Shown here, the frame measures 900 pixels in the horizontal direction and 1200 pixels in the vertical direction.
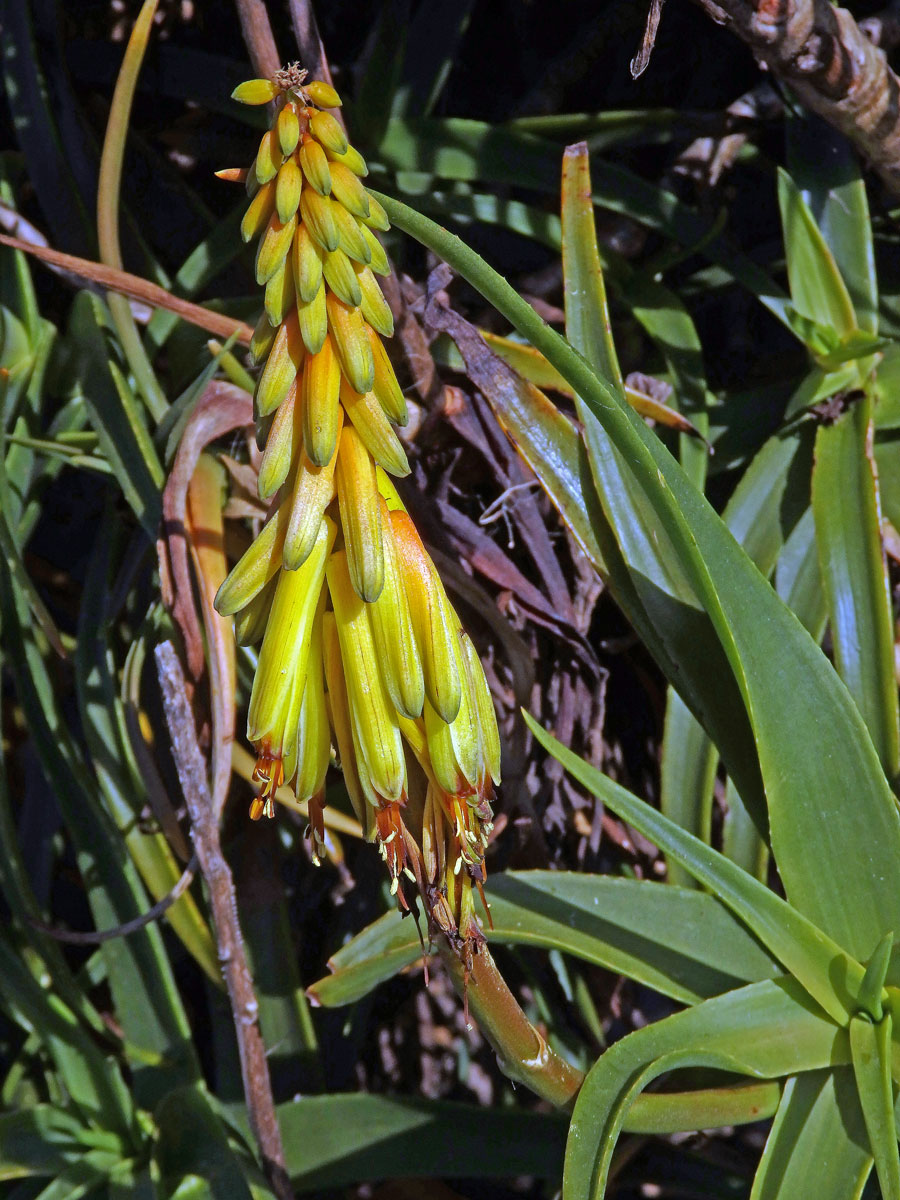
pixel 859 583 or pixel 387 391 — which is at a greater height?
pixel 387 391

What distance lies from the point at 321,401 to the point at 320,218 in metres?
0.09

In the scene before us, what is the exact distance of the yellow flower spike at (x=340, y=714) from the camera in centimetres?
53

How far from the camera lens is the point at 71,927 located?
3.88ft

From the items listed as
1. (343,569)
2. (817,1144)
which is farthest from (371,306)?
(817,1144)

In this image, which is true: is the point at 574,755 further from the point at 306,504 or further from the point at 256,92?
the point at 256,92

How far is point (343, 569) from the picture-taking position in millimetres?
528

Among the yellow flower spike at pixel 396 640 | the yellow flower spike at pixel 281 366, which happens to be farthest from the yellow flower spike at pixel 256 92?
the yellow flower spike at pixel 396 640

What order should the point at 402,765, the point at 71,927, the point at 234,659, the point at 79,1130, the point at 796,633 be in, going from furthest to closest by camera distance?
the point at 71,927 < the point at 79,1130 < the point at 234,659 < the point at 796,633 < the point at 402,765

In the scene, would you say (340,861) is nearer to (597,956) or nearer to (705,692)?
(597,956)

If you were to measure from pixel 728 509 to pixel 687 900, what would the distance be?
0.37 metres

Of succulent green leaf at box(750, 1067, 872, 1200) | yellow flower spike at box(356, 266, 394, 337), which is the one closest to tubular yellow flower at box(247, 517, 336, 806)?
yellow flower spike at box(356, 266, 394, 337)

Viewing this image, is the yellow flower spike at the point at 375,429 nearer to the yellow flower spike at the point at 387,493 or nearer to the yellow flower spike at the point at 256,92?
the yellow flower spike at the point at 387,493

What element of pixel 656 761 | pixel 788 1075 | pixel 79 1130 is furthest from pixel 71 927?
pixel 788 1075

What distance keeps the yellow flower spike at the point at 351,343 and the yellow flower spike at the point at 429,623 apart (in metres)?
0.08
